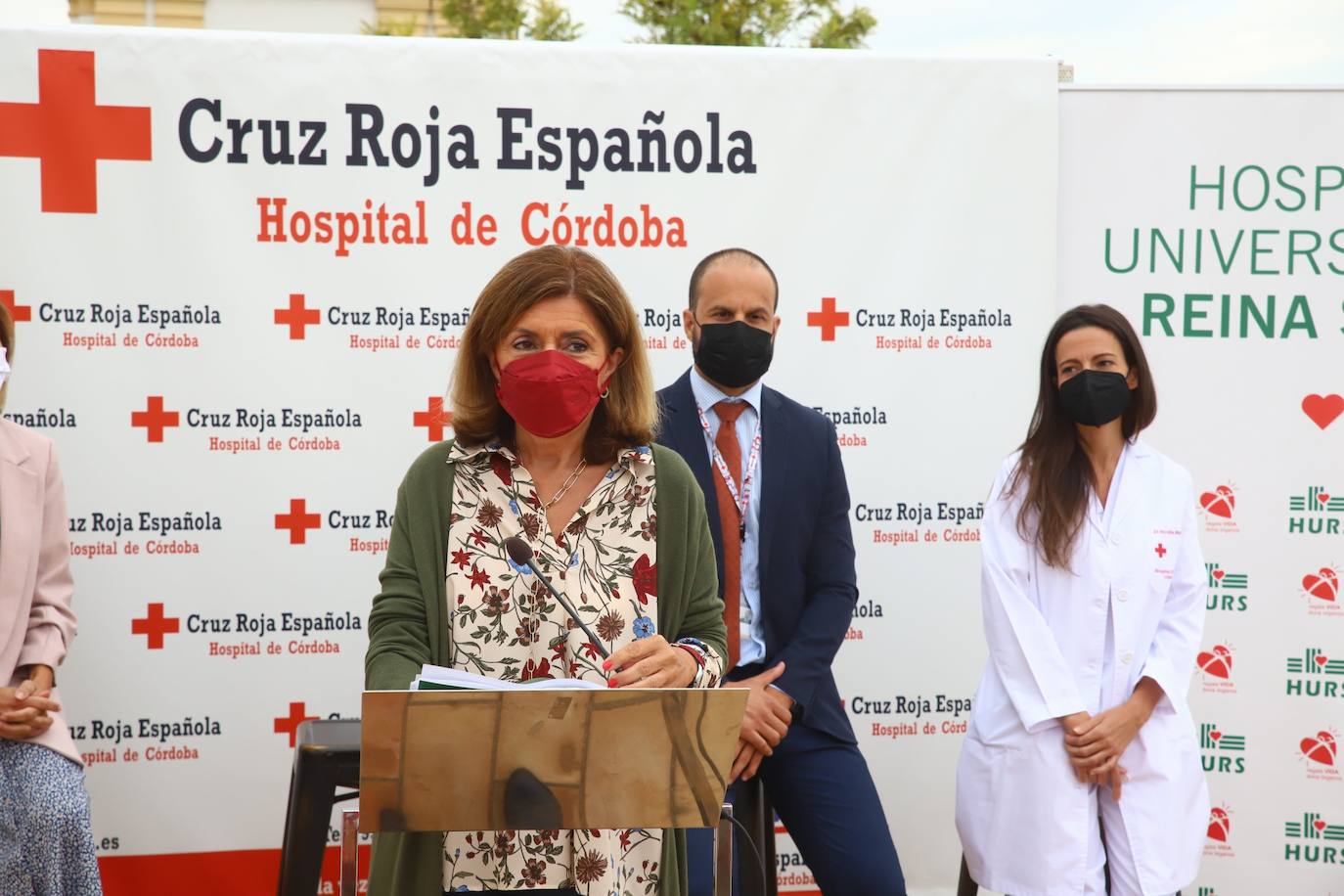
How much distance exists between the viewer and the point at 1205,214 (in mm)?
3754

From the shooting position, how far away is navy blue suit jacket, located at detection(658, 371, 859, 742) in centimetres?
289

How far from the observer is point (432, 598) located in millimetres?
1895

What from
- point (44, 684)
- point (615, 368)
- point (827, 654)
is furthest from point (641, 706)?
point (44, 684)

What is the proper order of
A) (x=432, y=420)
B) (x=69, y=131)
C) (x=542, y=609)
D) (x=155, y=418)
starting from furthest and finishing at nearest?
(x=432, y=420), (x=155, y=418), (x=69, y=131), (x=542, y=609)

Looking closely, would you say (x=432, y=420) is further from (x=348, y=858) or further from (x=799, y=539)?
(x=348, y=858)

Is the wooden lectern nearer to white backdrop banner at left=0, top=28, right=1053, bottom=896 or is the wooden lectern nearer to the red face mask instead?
the red face mask

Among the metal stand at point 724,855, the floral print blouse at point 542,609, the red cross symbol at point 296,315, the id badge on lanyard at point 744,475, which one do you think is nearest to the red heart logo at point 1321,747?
the id badge on lanyard at point 744,475

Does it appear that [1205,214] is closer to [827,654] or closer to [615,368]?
[827,654]

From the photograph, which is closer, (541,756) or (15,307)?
(541,756)

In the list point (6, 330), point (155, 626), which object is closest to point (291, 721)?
point (155, 626)

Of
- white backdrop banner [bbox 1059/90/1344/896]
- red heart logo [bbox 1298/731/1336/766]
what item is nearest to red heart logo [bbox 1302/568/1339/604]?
white backdrop banner [bbox 1059/90/1344/896]

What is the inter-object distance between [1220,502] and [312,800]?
110 inches

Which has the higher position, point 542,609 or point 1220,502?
point 1220,502

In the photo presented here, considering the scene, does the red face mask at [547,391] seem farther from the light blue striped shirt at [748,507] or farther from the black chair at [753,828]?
the black chair at [753,828]
